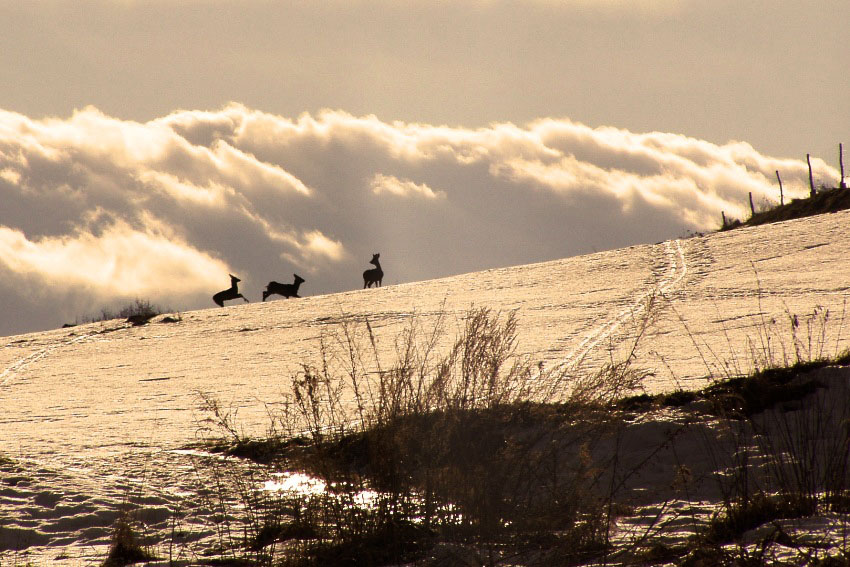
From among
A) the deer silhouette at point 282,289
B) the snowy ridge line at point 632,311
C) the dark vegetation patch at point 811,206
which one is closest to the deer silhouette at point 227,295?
the deer silhouette at point 282,289

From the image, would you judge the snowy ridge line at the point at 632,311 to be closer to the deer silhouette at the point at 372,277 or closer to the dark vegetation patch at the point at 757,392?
the dark vegetation patch at the point at 757,392

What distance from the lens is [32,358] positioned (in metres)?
21.8

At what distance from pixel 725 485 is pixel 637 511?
86cm

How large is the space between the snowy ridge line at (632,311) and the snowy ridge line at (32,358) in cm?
1226

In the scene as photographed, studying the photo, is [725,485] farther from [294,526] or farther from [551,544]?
[294,526]

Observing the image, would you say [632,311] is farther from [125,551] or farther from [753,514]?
[125,551]

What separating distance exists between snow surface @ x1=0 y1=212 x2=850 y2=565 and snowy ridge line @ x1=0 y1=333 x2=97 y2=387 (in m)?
0.11

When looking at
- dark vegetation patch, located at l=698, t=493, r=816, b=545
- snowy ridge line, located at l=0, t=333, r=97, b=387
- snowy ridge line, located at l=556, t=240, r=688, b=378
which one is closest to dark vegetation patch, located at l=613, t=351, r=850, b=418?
snowy ridge line, located at l=556, t=240, r=688, b=378

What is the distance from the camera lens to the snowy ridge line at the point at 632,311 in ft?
42.1

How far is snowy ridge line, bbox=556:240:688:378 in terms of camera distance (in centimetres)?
1285

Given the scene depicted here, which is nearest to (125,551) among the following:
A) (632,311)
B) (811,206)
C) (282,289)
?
(632,311)

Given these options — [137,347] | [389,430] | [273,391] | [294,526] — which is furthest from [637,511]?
[137,347]

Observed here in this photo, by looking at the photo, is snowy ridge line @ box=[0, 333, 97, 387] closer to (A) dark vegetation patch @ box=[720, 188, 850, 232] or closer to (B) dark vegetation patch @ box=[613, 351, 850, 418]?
(B) dark vegetation patch @ box=[613, 351, 850, 418]

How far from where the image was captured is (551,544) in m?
A: 5.75
